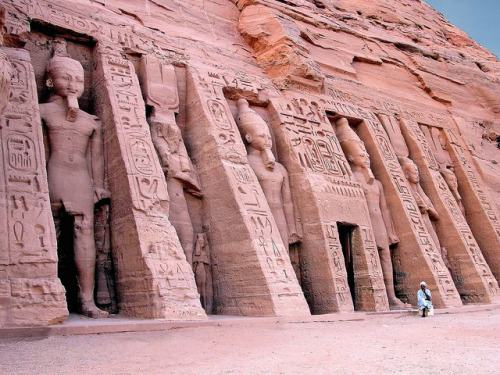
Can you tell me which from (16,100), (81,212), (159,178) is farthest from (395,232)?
(16,100)

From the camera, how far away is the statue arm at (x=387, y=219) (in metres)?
9.16

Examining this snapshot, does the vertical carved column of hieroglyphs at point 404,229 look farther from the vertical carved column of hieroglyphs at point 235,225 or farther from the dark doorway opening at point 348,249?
the vertical carved column of hieroglyphs at point 235,225

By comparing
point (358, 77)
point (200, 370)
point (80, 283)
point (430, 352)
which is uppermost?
point (358, 77)

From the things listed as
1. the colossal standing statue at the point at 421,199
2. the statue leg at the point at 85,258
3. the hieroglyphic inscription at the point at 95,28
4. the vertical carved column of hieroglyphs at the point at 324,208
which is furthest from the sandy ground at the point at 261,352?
the colossal standing statue at the point at 421,199

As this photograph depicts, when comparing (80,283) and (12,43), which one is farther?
(12,43)

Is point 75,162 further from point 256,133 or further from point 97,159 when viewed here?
point 256,133

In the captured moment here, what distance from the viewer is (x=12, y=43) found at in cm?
633

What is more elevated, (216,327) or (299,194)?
(299,194)

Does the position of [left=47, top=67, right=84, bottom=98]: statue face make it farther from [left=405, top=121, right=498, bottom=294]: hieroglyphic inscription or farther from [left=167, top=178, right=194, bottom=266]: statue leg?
[left=405, top=121, right=498, bottom=294]: hieroglyphic inscription

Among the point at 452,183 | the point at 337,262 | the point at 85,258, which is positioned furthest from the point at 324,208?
the point at 452,183

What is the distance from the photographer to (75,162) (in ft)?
20.1

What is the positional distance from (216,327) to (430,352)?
202cm

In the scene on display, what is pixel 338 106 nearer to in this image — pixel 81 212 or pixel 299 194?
pixel 299 194

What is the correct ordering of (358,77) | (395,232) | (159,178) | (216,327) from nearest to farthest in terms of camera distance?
1. (216,327)
2. (159,178)
3. (395,232)
4. (358,77)
